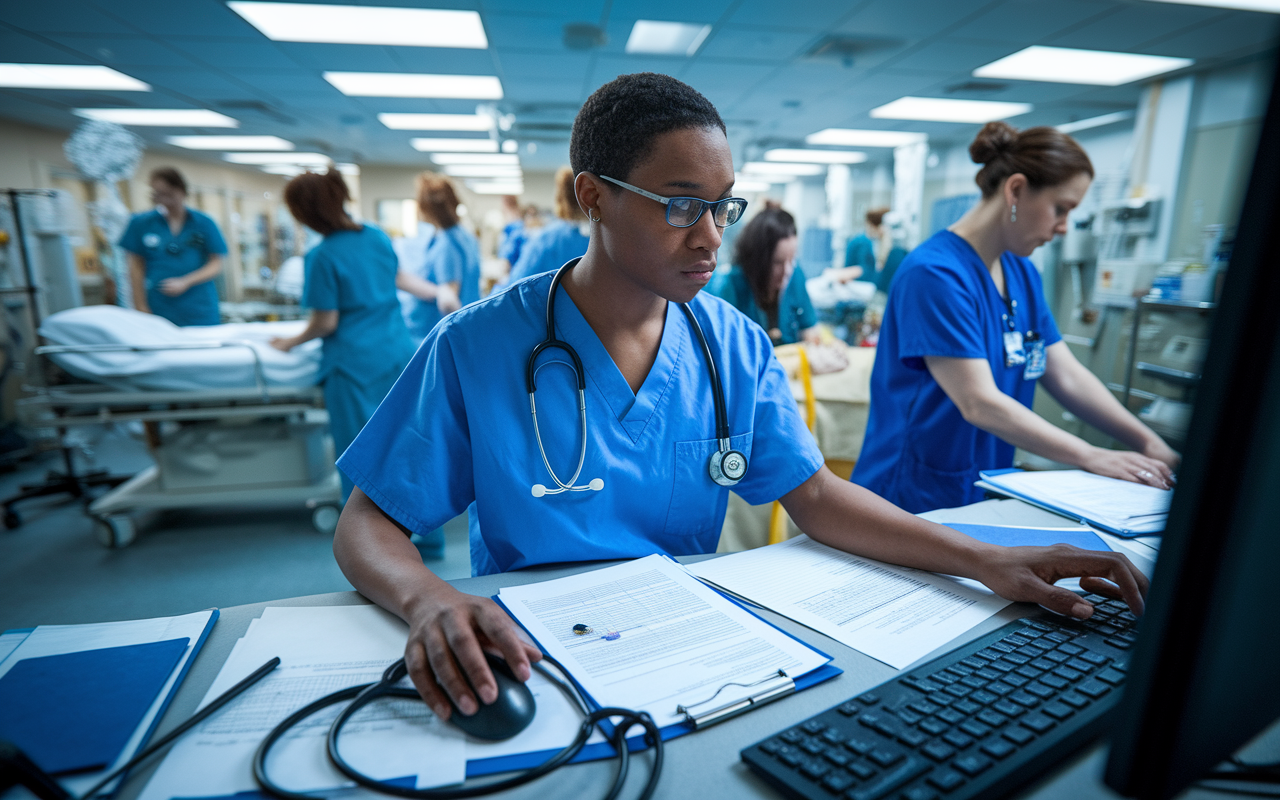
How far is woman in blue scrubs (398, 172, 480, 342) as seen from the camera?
3137mm

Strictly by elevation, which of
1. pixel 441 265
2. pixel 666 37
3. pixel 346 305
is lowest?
pixel 346 305

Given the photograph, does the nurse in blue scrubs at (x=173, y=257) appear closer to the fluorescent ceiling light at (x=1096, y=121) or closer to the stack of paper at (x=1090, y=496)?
the stack of paper at (x=1090, y=496)

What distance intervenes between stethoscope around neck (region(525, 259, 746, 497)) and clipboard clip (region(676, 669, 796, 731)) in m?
0.36

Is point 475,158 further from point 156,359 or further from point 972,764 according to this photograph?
point 972,764

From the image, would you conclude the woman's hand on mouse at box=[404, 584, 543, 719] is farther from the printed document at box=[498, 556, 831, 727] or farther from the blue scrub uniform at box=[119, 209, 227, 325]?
the blue scrub uniform at box=[119, 209, 227, 325]

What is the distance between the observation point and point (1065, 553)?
2.48 feet

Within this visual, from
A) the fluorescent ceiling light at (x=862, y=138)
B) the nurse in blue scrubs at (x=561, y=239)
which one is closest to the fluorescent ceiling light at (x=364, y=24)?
the nurse in blue scrubs at (x=561, y=239)

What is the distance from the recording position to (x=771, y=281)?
2.49m

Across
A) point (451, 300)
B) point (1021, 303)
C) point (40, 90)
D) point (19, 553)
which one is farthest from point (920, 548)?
point (40, 90)

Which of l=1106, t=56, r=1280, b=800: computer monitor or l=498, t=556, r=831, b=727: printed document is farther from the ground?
l=1106, t=56, r=1280, b=800: computer monitor

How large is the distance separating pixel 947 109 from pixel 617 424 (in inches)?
249

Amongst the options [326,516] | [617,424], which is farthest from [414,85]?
[617,424]

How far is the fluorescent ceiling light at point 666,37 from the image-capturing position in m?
3.93

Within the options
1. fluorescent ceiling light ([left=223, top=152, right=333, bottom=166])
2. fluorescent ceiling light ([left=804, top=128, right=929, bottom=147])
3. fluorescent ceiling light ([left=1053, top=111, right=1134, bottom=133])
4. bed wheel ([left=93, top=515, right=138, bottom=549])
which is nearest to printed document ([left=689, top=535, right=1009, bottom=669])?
bed wheel ([left=93, top=515, right=138, bottom=549])
